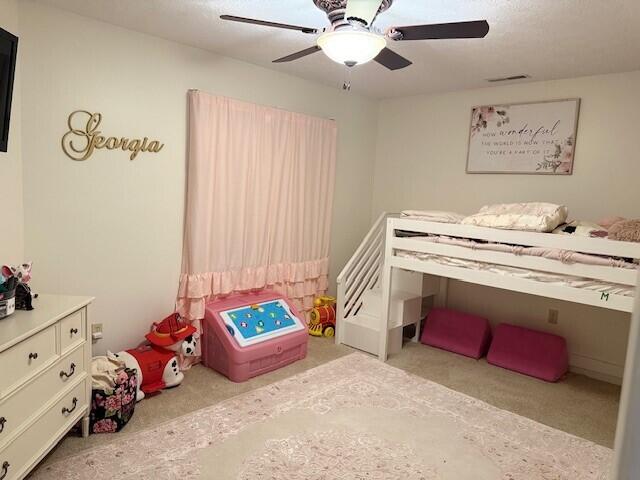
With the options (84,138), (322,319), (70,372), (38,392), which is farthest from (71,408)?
(322,319)

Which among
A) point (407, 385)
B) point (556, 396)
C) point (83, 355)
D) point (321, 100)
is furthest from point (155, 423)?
point (321, 100)

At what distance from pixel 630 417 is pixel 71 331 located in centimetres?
239

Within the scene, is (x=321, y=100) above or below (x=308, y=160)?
above

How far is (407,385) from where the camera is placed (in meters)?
3.19

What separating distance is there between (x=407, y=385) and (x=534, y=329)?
54.1 inches

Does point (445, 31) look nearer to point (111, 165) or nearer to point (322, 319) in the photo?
point (111, 165)

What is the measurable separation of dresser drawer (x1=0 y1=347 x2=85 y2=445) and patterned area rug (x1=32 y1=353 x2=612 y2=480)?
0.38 metres

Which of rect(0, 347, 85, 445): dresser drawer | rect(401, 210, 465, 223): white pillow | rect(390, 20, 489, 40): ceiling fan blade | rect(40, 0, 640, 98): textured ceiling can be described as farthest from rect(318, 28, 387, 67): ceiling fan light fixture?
rect(0, 347, 85, 445): dresser drawer

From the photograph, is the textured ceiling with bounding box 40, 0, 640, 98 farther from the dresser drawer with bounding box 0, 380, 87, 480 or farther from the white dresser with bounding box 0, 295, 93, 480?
the dresser drawer with bounding box 0, 380, 87, 480

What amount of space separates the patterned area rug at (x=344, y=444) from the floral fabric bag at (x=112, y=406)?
143 mm

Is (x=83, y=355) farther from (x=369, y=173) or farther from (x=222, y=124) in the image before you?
(x=369, y=173)

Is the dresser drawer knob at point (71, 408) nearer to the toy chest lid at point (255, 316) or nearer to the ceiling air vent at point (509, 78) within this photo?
the toy chest lid at point (255, 316)

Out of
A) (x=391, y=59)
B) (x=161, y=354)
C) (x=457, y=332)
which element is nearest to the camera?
(x=391, y=59)

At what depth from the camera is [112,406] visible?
2.44 meters
